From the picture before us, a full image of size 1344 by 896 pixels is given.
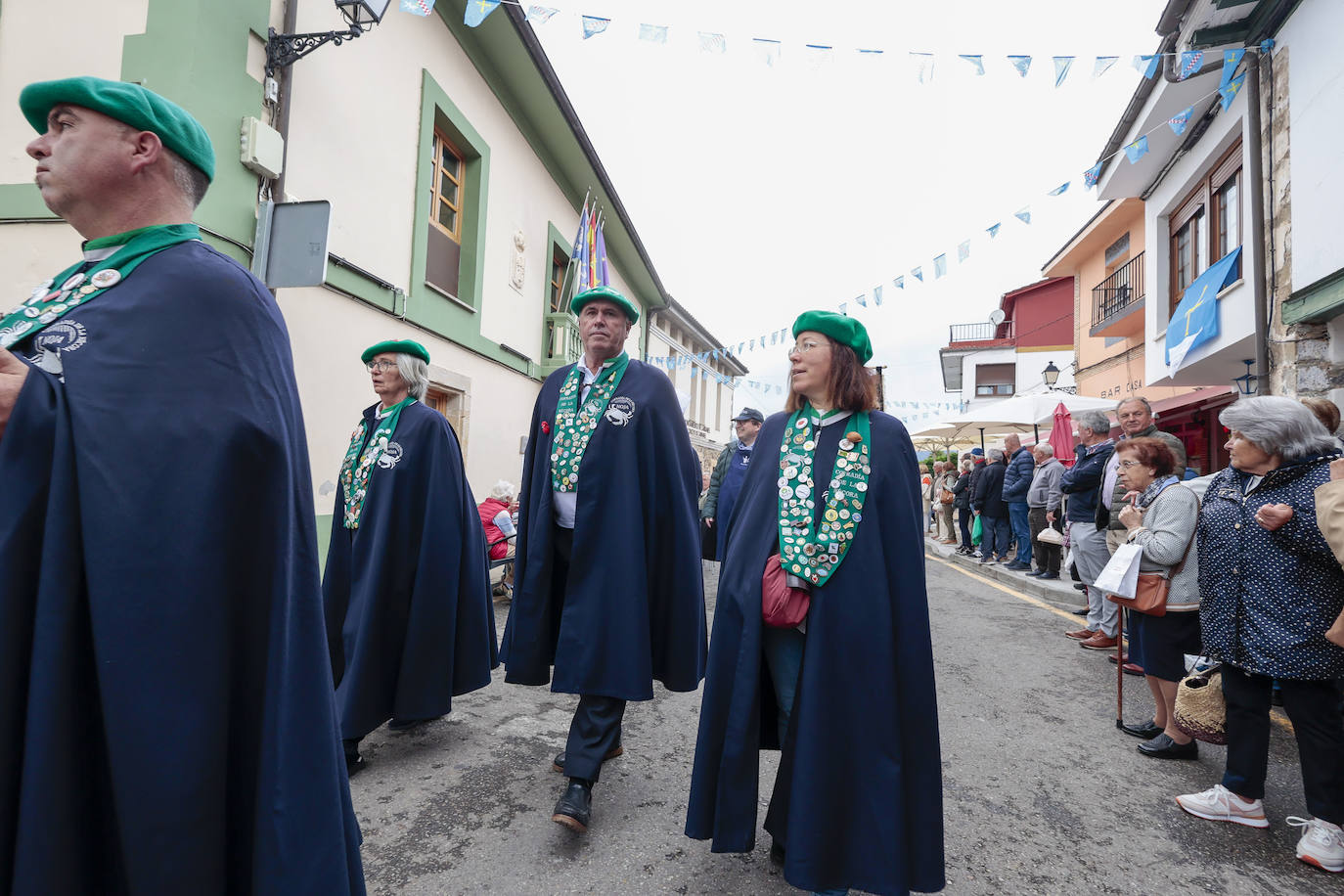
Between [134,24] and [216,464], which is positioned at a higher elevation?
[134,24]

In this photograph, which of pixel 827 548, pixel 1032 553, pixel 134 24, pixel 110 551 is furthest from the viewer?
pixel 1032 553

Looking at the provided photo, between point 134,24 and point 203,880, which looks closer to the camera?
point 203,880

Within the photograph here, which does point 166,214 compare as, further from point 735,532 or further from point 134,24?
point 134,24

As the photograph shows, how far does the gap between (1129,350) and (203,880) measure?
18031 millimetres

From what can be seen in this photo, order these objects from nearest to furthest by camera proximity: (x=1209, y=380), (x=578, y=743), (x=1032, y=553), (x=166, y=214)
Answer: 1. (x=166, y=214)
2. (x=578, y=743)
3. (x=1032, y=553)
4. (x=1209, y=380)

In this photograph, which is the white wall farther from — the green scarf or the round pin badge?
the round pin badge

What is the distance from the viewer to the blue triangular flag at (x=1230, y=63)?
6.91m

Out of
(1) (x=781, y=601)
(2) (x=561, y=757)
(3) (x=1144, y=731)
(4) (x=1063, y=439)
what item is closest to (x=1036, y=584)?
(4) (x=1063, y=439)

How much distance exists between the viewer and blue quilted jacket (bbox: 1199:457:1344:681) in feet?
8.46

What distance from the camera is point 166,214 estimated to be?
4.63ft

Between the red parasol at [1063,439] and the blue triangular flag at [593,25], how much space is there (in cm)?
751

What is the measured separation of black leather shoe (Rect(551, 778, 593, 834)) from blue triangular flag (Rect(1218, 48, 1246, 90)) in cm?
884

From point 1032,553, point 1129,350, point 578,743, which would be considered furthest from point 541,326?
point 1129,350

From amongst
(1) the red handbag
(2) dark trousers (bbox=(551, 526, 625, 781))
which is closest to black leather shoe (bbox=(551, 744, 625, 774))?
(2) dark trousers (bbox=(551, 526, 625, 781))
